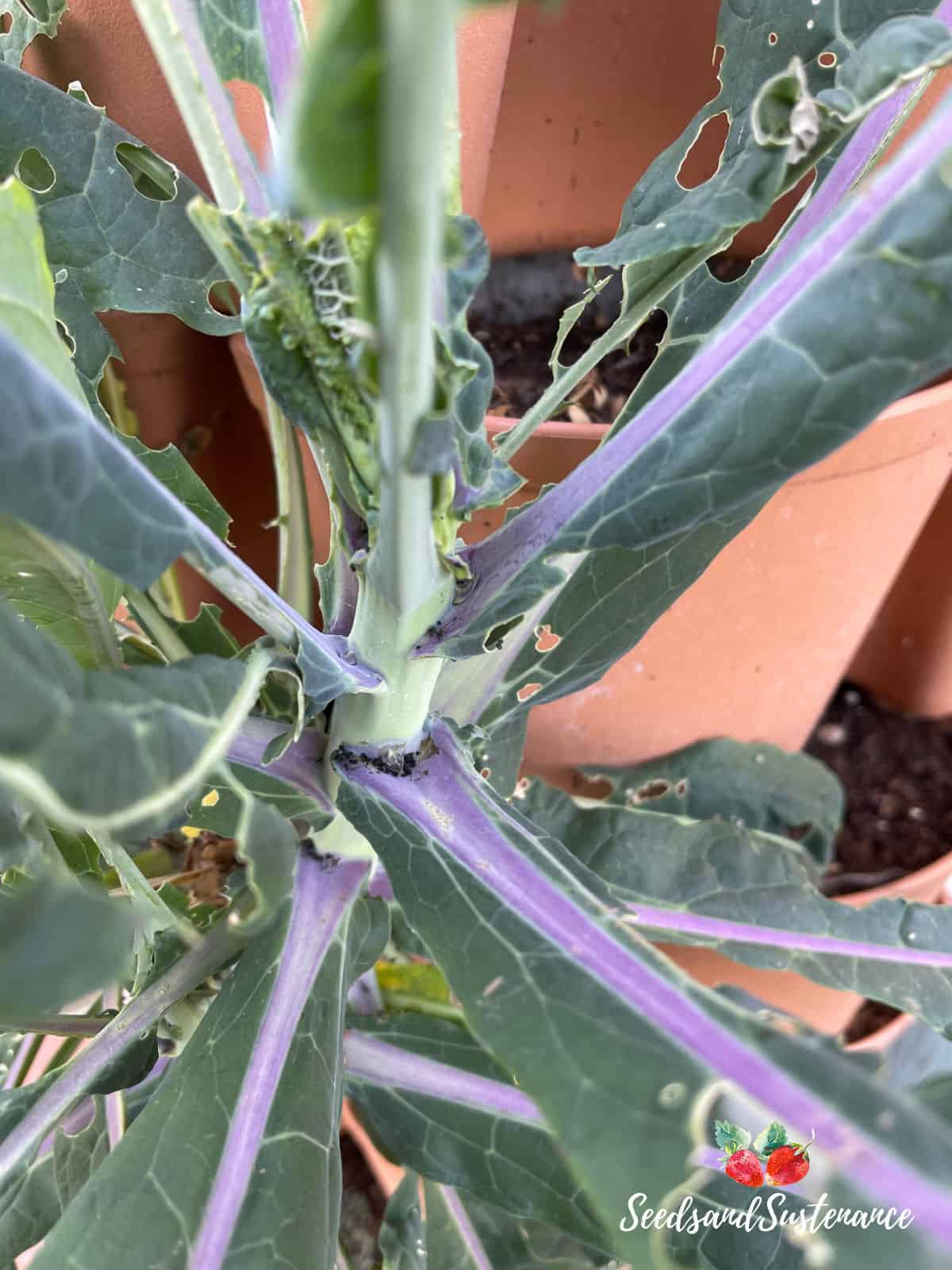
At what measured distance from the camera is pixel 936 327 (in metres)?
0.21

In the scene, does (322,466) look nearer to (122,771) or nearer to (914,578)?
(122,771)

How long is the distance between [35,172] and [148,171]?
4cm

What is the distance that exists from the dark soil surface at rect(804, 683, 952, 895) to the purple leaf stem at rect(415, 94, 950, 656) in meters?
0.49

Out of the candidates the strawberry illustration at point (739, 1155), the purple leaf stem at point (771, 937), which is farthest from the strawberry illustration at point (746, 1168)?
the purple leaf stem at point (771, 937)

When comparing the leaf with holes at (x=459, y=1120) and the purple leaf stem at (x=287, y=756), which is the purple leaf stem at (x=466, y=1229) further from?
the purple leaf stem at (x=287, y=756)

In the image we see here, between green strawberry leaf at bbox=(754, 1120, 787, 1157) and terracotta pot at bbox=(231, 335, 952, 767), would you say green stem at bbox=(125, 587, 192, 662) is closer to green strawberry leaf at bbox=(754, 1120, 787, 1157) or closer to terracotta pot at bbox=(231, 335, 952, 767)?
terracotta pot at bbox=(231, 335, 952, 767)

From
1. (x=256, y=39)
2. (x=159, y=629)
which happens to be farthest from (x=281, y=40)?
(x=159, y=629)

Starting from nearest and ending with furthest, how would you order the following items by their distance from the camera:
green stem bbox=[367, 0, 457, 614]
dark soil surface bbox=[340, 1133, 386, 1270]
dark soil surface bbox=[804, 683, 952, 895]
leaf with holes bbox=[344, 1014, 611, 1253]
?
1. green stem bbox=[367, 0, 457, 614]
2. leaf with holes bbox=[344, 1014, 611, 1253]
3. dark soil surface bbox=[340, 1133, 386, 1270]
4. dark soil surface bbox=[804, 683, 952, 895]

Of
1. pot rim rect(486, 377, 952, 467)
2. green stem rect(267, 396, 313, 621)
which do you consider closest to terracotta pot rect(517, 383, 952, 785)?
pot rim rect(486, 377, 952, 467)

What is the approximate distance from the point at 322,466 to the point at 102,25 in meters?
0.27

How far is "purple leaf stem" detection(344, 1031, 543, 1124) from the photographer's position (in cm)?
37

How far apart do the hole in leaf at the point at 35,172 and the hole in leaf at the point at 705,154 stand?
1.23ft

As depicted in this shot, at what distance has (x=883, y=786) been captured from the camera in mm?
724

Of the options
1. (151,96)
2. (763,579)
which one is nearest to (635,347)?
(763,579)
